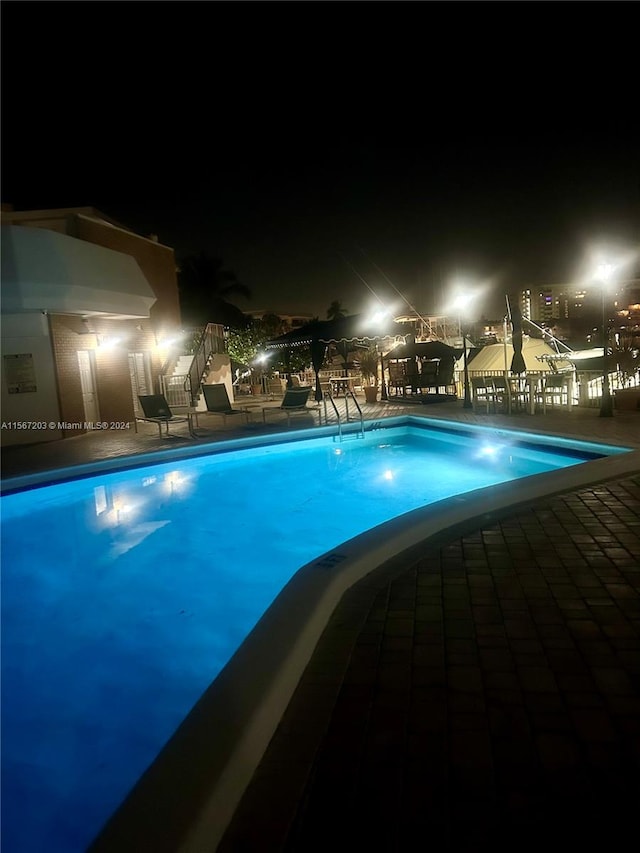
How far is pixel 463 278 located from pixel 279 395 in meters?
9.82

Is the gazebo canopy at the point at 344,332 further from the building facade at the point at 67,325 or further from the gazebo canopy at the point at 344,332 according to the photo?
the building facade at the point at 67,325

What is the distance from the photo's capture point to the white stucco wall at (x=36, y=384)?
38.5 ft

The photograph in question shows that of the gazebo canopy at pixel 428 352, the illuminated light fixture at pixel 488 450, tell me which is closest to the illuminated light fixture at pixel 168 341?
the gazebo canopy at pixel 428 352

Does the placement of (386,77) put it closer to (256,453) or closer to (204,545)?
(256,453)

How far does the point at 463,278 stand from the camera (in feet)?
46.9

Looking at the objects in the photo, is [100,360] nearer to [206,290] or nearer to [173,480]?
[173,480]

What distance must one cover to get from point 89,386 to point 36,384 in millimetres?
1550

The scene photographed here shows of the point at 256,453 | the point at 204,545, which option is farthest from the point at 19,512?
the point at 256,453

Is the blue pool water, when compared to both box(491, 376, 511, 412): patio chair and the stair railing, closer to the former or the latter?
box(491, 376, 511, 412): patio chair

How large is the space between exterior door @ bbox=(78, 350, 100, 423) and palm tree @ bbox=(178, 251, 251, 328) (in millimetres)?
21311

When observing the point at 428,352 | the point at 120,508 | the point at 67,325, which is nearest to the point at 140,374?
the point at 67,325

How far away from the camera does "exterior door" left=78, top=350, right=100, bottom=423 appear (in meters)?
13.2

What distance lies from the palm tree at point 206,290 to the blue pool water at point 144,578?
83.8 ft

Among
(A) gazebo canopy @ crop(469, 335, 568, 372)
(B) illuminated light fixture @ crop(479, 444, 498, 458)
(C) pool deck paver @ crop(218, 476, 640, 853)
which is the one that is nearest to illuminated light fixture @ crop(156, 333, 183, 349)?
(A) gazebo canopy @ crop(469, 335, 568, 372)
